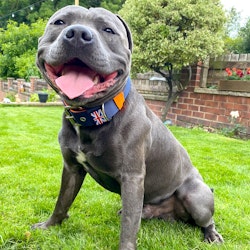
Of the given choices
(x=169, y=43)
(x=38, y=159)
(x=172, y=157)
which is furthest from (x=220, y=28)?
(x=172, y=157)

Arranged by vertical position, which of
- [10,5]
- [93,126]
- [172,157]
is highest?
[10,5]

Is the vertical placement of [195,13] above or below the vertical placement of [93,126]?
above

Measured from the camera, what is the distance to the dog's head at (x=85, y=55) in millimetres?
1758

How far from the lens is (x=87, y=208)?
2875 mm

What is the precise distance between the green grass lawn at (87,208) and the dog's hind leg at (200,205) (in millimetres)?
82

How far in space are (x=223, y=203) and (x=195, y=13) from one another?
480 cm

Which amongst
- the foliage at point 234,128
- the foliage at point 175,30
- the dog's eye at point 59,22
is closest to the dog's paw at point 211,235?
the dog's eye at point 59,22

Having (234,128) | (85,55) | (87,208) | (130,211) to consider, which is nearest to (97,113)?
(85,55)

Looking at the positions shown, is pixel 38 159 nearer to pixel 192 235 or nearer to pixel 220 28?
pixel 192 235

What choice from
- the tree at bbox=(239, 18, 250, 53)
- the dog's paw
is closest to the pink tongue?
the dog's paw

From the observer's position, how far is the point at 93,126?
6.73 ft

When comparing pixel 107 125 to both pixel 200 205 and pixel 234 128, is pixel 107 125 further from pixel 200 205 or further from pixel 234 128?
pixel 234 128

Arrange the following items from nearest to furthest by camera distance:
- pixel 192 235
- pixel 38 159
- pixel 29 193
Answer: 1. pixel 192 235
2. pixel 29 193
3. pixel 38 159

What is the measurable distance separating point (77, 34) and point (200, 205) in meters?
1.44
